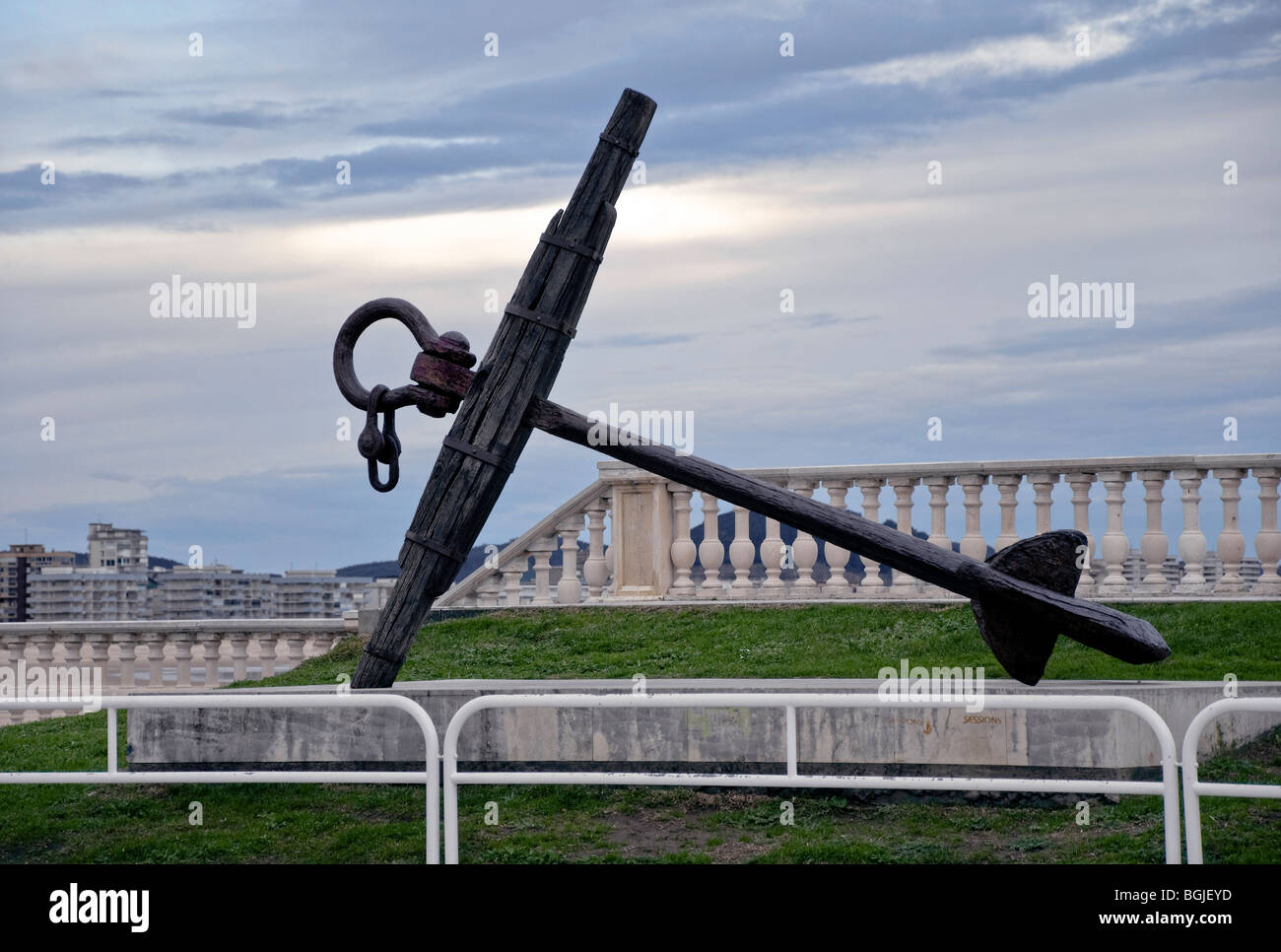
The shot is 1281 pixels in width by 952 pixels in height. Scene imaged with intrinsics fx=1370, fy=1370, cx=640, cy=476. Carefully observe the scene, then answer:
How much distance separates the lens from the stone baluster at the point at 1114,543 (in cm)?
1167

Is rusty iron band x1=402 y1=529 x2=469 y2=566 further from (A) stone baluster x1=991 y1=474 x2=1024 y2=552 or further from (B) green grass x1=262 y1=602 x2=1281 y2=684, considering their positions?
(A) stone baluster x1=991 y1=474 x2=1024 y2=552

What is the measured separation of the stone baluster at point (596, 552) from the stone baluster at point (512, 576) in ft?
2.73

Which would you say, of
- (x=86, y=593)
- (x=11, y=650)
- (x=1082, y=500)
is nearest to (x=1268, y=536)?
(x=1082, y=500)

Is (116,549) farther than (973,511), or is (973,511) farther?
(116,549)

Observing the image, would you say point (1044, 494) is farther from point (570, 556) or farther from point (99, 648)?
point (99, 648)

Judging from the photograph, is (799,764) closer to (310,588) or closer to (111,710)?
(111,710)

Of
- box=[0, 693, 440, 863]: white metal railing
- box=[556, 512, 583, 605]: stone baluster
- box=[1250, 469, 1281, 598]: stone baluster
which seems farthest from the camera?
box=[556, 512, 583, 605]: stone baluster

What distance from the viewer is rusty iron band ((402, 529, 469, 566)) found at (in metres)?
6.40

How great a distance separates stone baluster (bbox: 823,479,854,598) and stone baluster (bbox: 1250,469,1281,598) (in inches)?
136

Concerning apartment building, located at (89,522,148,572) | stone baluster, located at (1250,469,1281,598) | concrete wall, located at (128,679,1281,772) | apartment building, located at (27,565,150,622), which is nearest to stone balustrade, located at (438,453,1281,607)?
stone baluster, located at (1250,469,1281,598)

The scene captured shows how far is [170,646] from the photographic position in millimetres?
14617

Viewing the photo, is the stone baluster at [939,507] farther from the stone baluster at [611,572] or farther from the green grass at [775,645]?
the stone baluster at [611,572]

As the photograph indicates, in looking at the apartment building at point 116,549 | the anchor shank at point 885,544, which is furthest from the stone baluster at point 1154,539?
the apartment building at point 116,549

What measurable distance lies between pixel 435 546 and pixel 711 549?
21.8ft
